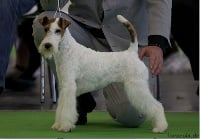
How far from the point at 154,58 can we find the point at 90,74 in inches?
9.6

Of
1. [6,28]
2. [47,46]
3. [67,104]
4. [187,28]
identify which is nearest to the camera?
[47,46]

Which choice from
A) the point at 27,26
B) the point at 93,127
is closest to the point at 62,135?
the point at 93,127

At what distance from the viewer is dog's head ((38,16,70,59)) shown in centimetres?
171

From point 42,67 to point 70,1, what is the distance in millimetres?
1136

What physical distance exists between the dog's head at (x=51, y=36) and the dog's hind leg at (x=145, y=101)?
0.32 m

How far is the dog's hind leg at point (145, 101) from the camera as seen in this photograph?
1884 millimetres

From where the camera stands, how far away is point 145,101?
6.22 feet

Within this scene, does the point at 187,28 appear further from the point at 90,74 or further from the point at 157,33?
the point at 90,74

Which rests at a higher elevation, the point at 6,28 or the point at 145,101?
the point at 6,28

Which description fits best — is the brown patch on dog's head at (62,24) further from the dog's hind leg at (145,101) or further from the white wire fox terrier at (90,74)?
the dog's hind leg at (145,101)

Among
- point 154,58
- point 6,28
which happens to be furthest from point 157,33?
point 6,28

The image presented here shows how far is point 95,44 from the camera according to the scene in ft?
7.61

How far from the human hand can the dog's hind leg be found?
6cm

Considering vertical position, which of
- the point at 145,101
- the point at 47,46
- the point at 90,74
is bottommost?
the point at 145,101
